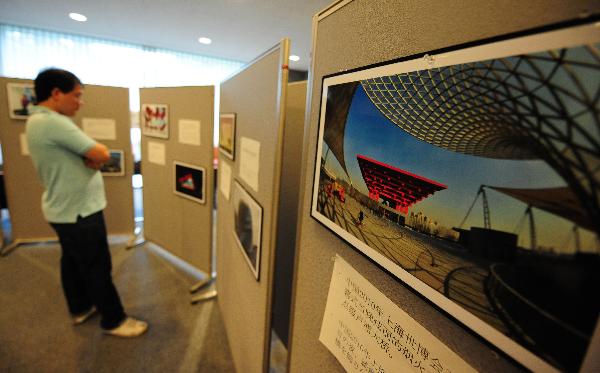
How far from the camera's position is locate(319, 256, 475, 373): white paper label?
1.39ft

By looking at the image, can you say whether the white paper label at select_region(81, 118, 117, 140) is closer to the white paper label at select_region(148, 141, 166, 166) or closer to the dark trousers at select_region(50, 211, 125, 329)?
the white paper label at select_region(148, 141, 166, 166)

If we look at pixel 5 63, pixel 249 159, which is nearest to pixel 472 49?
pixel 249 159

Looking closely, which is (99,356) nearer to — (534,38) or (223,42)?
(534,38)

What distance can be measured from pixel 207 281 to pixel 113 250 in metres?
1.13

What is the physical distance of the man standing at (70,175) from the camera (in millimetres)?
1278

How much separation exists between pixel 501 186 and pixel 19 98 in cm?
339

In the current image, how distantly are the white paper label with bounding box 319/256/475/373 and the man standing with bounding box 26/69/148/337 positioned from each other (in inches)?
51.9

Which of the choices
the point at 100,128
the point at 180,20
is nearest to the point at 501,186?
the point at 100,128

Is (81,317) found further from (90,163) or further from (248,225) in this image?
(248,225)

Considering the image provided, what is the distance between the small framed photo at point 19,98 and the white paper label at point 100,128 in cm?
40

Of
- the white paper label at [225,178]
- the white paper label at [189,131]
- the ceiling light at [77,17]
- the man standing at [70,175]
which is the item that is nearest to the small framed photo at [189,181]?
the white paper label at [189,131]

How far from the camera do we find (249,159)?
109 cm

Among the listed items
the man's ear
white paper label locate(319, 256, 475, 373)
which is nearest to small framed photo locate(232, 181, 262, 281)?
white paper label locate(319, 256, 475, 373)

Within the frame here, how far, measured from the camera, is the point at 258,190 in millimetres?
1004
